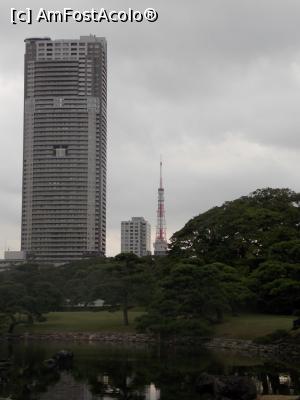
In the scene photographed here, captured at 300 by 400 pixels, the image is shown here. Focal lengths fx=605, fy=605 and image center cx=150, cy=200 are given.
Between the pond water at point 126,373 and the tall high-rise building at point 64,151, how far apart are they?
102282 mm

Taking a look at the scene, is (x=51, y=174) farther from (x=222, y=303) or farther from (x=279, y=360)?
(x=279, y=360)

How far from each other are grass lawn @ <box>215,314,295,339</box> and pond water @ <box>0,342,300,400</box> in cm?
516

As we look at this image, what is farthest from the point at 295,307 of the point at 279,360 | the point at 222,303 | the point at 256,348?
the point at 279,360

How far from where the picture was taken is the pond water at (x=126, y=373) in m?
24.9

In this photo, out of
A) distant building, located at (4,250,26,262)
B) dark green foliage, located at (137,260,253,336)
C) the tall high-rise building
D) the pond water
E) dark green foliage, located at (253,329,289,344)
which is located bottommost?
the pond water

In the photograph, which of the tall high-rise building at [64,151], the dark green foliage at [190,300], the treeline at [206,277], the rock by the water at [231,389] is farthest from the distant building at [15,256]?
the rock by the water at [231,389]

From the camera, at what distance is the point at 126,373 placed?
3070cm

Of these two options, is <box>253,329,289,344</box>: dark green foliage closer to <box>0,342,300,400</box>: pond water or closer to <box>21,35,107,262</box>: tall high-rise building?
<box>0,342,300,400</box>: pond water

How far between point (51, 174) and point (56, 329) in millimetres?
92058

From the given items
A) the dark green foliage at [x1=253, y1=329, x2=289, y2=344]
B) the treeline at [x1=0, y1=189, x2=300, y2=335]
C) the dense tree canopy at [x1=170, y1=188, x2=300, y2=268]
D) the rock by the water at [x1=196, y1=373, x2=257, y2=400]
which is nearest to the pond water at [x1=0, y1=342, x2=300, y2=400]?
the rock by the water at [x1=196, y1=373, x2=257, y2=400]

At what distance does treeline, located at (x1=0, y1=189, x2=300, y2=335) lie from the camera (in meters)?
48.2

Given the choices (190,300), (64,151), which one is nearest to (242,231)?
(190,300)

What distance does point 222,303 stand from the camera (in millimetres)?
48281

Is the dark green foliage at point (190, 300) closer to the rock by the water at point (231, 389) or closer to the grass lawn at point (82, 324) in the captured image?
the grass lawn at point (82, 324)
